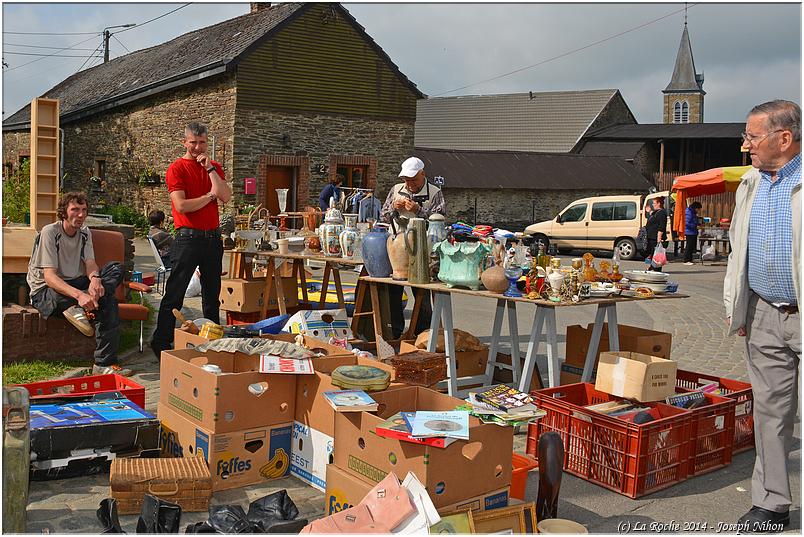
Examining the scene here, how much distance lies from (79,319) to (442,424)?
13.8ft

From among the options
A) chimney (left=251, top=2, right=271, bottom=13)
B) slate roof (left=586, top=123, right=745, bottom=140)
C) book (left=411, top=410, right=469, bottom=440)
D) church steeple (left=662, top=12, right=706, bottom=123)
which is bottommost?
book (left=411, top=410, right=469, bottom=440)

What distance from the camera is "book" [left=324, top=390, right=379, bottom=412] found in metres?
3.85

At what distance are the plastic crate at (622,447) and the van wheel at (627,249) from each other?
17.4 metres

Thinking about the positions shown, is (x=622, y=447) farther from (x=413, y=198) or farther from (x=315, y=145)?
(x=315, y=145)

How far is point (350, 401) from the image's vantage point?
3949 mm

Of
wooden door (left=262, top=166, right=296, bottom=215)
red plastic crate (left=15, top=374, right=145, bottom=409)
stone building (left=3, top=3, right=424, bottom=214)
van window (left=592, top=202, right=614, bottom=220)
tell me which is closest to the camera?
red plastic crate (left=15, top=374, right=145, bottom=409)

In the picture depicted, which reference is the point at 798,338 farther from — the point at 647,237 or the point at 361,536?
the point at 647,237

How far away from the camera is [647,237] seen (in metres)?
19.0

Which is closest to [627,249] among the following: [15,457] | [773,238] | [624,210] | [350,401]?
[624,210]

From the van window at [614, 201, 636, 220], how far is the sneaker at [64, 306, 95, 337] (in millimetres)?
17640

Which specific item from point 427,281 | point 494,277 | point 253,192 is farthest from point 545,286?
point 253,192

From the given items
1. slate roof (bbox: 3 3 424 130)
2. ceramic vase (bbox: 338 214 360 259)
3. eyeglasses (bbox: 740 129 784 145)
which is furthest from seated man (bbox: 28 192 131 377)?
slate roof (bbox: 3 3 424 130)

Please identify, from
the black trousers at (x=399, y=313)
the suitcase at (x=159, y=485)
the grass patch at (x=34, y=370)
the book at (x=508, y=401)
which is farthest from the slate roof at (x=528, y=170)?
the suitcase at (x=159, y=485)

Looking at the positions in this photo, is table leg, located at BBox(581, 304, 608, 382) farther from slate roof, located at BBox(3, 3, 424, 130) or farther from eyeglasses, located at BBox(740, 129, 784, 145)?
slate roof, located at BBox(3, 3, 424, 130)
